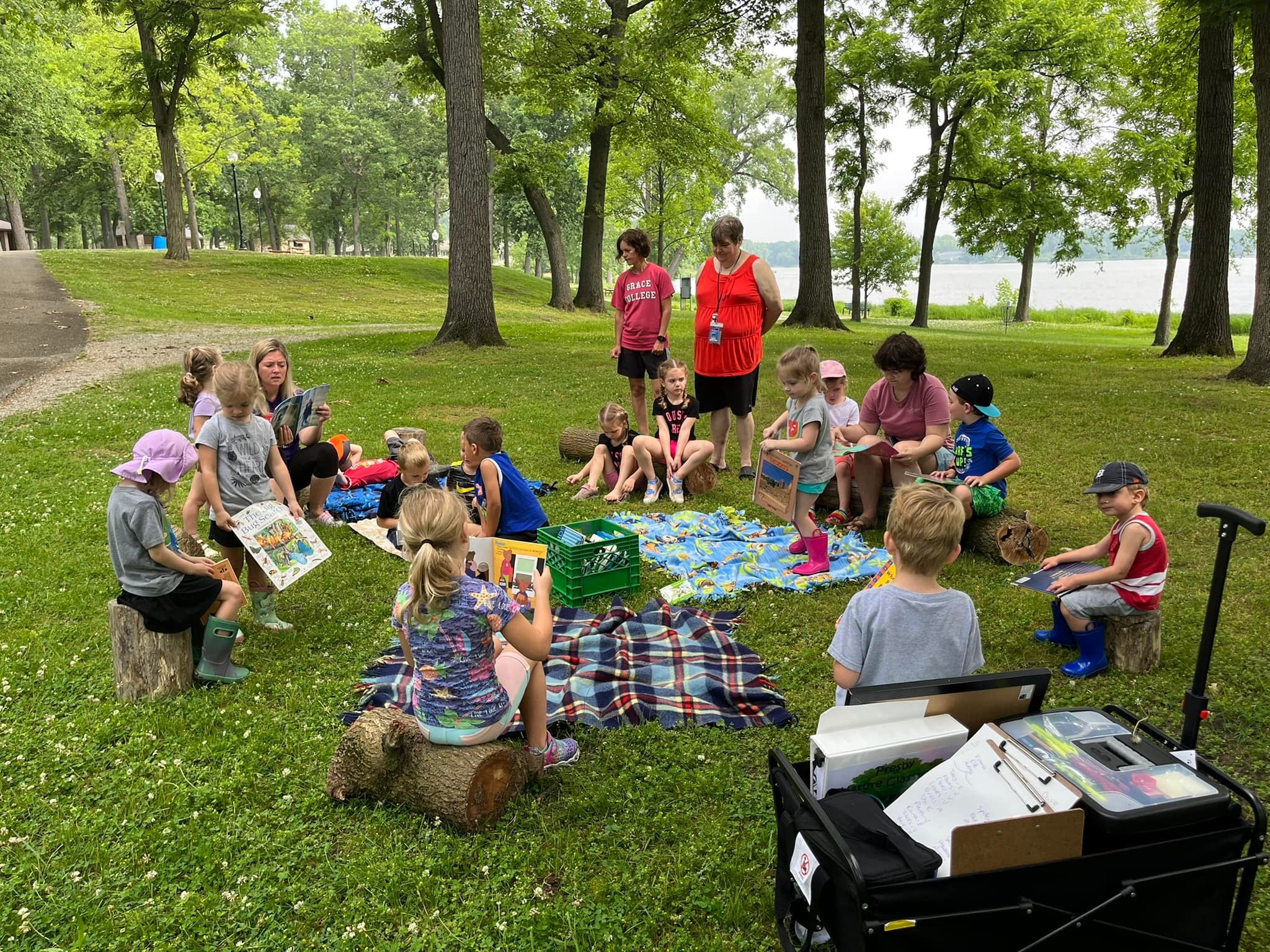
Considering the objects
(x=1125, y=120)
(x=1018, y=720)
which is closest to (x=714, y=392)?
(x=1018, y=720)

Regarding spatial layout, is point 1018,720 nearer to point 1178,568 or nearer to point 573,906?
point 573,906

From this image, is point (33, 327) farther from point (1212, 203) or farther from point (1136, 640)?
point (1212, 203)

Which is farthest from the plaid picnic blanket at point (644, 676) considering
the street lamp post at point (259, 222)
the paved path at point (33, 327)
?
the street lamp post at point (259, 222)

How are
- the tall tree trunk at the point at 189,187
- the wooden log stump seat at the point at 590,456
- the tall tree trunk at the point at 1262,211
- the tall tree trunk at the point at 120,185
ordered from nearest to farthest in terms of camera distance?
the wooden log stump seat at the point at 590,456, the tall tree trunk at the point at 1262,211, the tall tree trunk at the point at 189,187, the tall tree trunk at the point at 120,185

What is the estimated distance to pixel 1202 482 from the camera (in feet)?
25.5

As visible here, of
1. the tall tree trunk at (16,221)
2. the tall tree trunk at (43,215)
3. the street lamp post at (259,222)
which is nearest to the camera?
the tall tree trunk at (16,221)

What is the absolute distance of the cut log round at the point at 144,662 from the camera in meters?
4.32

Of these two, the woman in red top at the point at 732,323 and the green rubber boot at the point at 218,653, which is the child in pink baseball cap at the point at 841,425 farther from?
the green rubber boot at the point at 218,653

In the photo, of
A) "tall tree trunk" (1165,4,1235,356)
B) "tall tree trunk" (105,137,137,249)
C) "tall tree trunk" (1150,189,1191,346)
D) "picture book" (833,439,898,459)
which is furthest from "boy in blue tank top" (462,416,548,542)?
"tall tree trunk" (105,137,137,249)

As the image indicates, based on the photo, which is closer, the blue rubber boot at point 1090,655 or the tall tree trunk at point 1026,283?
the blue rubber boot at point 1090,655

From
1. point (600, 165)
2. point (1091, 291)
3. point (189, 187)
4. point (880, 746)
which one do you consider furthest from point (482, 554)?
point (1091, 291)

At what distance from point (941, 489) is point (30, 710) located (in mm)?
4750

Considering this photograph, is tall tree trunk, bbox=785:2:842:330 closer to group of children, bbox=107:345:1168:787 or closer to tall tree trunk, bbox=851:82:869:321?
group of children, bbox=107:345:1168:787

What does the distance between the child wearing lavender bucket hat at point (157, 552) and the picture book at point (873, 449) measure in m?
4.62
